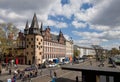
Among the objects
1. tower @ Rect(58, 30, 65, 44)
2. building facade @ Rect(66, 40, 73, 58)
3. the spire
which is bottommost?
building facade @ Rect(66, 40, 73, 58)

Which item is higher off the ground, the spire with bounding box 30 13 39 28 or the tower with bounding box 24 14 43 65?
the spire with bounding box 30 13 39 28

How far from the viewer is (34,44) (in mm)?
76688

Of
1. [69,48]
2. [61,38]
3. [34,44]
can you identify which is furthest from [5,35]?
[69,48]

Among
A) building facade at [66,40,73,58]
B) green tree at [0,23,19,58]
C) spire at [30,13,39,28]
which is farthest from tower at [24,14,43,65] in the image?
building facade at [66,40,73,58]

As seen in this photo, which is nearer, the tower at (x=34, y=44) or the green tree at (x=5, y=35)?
the green tree at (x=5, y=35)

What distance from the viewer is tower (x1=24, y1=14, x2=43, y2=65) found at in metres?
76.6

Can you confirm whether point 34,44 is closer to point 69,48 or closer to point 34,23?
point 34,23

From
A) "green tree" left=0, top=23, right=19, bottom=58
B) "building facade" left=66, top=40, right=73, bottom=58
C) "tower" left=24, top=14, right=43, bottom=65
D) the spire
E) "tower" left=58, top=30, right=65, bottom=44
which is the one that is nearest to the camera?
"green tree" left=0, top=23, right=19, bottom=58

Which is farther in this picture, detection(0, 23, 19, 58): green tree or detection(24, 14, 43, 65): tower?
detection(24, 14, 43, 65): tower

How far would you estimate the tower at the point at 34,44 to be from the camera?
251 ft

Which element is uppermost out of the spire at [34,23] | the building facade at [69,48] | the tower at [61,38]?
the spire at [34,23]

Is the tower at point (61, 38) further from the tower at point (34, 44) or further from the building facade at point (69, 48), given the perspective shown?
the tower at point (34, 44)

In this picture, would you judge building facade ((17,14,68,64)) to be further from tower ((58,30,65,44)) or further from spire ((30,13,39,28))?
tower ((58,30,65,44))

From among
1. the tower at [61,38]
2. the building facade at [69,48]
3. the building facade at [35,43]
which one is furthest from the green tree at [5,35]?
the building facade at [69,48]
